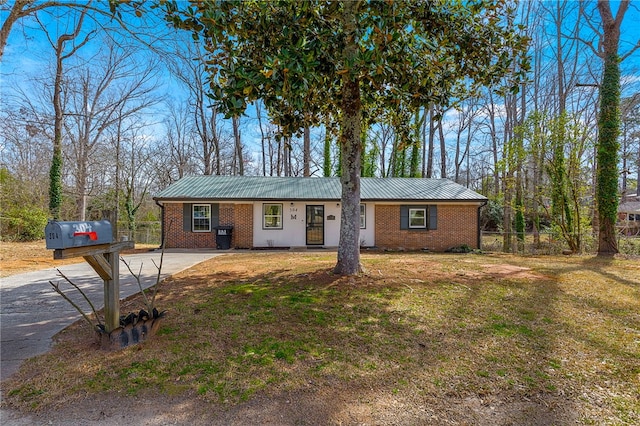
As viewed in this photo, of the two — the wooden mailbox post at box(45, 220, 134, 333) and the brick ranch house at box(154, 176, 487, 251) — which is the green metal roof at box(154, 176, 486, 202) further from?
the wooden mailbox post at box(45, 220, 134, 333)

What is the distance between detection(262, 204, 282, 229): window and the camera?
13.5 m

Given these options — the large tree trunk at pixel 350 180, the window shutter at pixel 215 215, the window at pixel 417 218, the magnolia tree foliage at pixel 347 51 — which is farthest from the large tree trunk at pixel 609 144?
the window shutter at pixel 215 215

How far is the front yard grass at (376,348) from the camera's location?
2.49 meters

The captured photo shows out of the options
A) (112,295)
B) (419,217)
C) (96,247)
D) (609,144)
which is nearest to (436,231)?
(419,217)

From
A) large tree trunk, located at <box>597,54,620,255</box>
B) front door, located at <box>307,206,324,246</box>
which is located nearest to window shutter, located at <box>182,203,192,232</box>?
front door, located at <box>307,206,324,246</box>

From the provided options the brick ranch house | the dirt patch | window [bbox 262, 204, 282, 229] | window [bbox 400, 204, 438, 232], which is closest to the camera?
the dirt patch

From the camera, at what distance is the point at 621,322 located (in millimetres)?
4000

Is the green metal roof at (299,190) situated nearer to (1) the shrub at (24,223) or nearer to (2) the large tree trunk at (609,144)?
(2) the large tree trunk at (609,144)

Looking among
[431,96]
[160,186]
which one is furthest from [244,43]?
[160,186]

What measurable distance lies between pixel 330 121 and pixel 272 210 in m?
6.01

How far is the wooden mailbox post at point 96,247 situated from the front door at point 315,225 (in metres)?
10.5

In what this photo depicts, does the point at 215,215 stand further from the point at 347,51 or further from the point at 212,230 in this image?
the point at 347,51

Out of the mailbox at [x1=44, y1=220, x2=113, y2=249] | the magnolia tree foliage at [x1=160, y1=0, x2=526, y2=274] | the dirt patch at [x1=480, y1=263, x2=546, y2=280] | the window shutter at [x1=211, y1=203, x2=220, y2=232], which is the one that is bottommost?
the dirt patch at [x1=480, y1=263, x2=546, y2=280]

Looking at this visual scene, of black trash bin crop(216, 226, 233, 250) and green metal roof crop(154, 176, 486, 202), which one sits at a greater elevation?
green metal roof crop(154, 176, 486, 202)
